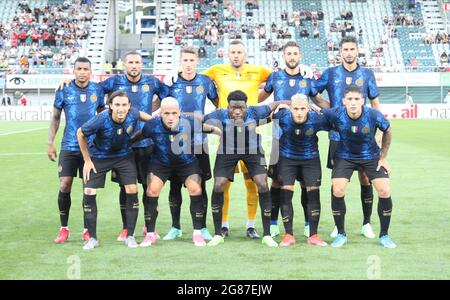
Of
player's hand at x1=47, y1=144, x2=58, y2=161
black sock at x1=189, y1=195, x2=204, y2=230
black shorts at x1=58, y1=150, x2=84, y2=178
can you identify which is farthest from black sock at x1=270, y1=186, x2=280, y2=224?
player's hand at x1=47, y1=144, x2=58, y2=161

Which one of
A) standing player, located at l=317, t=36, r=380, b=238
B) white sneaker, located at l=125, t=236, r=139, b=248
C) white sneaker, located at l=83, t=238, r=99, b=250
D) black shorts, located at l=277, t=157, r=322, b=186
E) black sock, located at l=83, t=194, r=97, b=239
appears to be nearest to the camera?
white sneaker, located at l=83, t=238, r=99, b=250

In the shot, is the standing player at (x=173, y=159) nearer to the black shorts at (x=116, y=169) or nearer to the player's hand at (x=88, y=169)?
the black shorts at (x=116, y=169)

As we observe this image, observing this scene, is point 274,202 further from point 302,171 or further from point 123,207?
point 123,207

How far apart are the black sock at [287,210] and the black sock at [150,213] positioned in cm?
138

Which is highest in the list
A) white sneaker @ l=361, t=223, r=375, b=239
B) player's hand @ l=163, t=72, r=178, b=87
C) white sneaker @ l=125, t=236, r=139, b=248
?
player's hand @ l=163, t=72, r=178, b=87

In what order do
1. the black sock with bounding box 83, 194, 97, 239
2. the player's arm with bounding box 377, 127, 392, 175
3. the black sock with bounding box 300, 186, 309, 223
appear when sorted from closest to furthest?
the black sock with bounding box 83, 194, 97, 239 → the player's arm with bounding box 377, 127, 392, 175 → the black sock with bounding box 300, 186, 309, 223

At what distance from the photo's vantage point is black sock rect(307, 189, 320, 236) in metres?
8.13

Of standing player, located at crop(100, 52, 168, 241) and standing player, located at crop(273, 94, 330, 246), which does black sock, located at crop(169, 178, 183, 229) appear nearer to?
standing player, located at crop(100, 52, 168, 241)

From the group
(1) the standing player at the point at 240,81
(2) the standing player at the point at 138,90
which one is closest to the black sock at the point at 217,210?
(1) the standing player at the point at 240,81

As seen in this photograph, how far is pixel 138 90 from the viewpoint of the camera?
342 inches

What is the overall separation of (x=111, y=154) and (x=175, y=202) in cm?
100

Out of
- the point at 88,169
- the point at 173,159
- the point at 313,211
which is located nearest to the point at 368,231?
the point at 313,211

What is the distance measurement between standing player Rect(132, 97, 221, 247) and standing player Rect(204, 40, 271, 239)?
60 cm

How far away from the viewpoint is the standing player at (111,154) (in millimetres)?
7922
